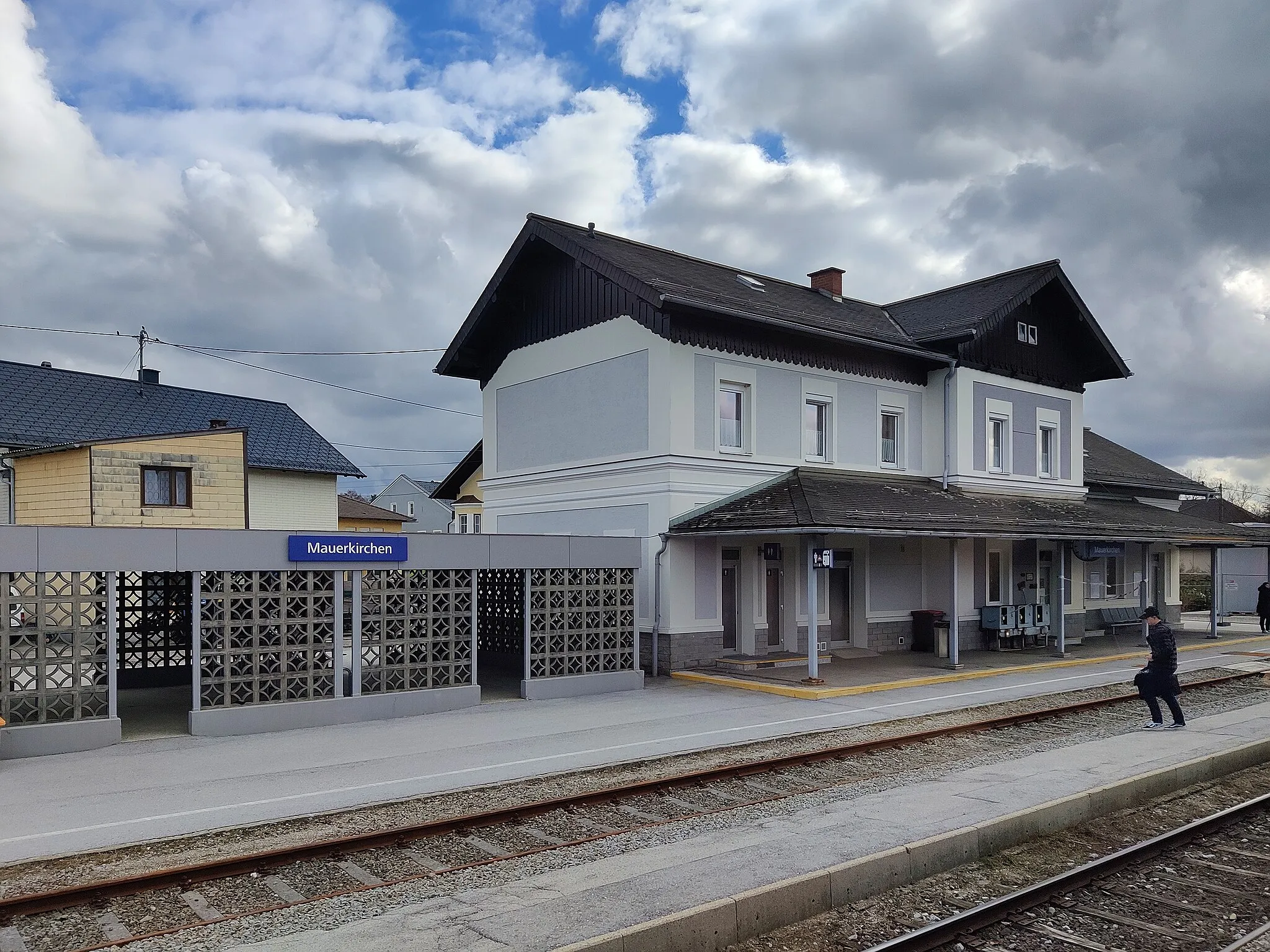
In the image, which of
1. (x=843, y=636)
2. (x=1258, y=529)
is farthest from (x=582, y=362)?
(x=1258, y=529)

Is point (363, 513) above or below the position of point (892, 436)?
below

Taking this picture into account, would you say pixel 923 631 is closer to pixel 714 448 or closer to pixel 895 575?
pixel 895 575

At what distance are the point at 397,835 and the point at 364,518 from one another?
4323 centimetres

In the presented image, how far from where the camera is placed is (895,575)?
2230 cm

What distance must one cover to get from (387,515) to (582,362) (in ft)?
109

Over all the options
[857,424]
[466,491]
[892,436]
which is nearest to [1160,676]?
[857,424]

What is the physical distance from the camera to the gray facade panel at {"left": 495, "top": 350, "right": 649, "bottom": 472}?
1925 cm

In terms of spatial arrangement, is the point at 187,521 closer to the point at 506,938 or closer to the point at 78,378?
the point at 78,378

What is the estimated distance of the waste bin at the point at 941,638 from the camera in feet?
70.4

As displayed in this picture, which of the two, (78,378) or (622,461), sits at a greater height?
(78,378)

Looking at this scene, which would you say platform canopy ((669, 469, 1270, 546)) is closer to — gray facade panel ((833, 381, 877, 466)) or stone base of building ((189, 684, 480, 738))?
gray facade panel ((833, 381, 877, 466))

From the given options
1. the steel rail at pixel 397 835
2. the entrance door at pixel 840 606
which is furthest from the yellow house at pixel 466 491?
the steel rail at pixel 397 835

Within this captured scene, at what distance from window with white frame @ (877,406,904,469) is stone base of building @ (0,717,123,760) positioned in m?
16.4

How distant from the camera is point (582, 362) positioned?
2078cm
